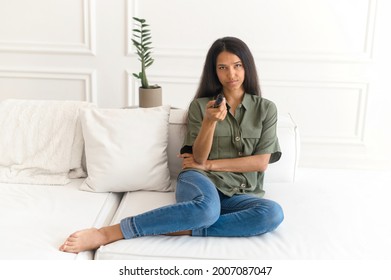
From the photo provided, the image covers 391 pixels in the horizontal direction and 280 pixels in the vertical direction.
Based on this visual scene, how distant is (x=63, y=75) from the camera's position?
329 cm

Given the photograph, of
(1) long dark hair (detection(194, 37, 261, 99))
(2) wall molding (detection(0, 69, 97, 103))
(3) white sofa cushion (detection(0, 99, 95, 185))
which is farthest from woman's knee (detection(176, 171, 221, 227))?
(2) wall molding (detection(0, 69, 97, 103))

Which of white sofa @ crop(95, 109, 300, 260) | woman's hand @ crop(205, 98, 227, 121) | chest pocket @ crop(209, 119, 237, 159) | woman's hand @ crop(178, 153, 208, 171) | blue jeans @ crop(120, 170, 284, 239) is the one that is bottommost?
white sofa @ crop(95, 109, 300, 260)

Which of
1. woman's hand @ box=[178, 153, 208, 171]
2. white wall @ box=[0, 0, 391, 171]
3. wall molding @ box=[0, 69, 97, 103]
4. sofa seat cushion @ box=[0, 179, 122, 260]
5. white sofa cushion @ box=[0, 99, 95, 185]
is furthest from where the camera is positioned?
wall molding @ box=[0, 69, 97, 103]

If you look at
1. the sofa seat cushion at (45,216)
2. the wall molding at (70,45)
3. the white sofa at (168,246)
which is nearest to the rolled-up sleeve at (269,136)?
the white sofa at (168,246)

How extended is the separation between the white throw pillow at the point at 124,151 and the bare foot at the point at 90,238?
363mm

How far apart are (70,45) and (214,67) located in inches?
62.6

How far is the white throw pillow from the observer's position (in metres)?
1.91

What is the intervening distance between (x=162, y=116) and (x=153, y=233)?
1.90 feet

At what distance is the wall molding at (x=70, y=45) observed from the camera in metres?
3.19

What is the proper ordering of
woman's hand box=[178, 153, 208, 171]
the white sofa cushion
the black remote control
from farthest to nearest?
1. the white sofa cushion
2. woman's hand box=[178, 153, 208, 171]
3. the black remote control

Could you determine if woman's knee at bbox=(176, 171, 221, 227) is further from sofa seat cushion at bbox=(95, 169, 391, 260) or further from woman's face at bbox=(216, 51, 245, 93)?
woman's face at bbox=(216, 51, 245, 93)

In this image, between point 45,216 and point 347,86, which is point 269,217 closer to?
point 45,216

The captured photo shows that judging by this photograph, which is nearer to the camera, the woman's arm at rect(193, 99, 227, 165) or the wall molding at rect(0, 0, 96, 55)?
the woman's arm at rect(193, 99, 227, 165)

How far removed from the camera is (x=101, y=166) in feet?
6.28
